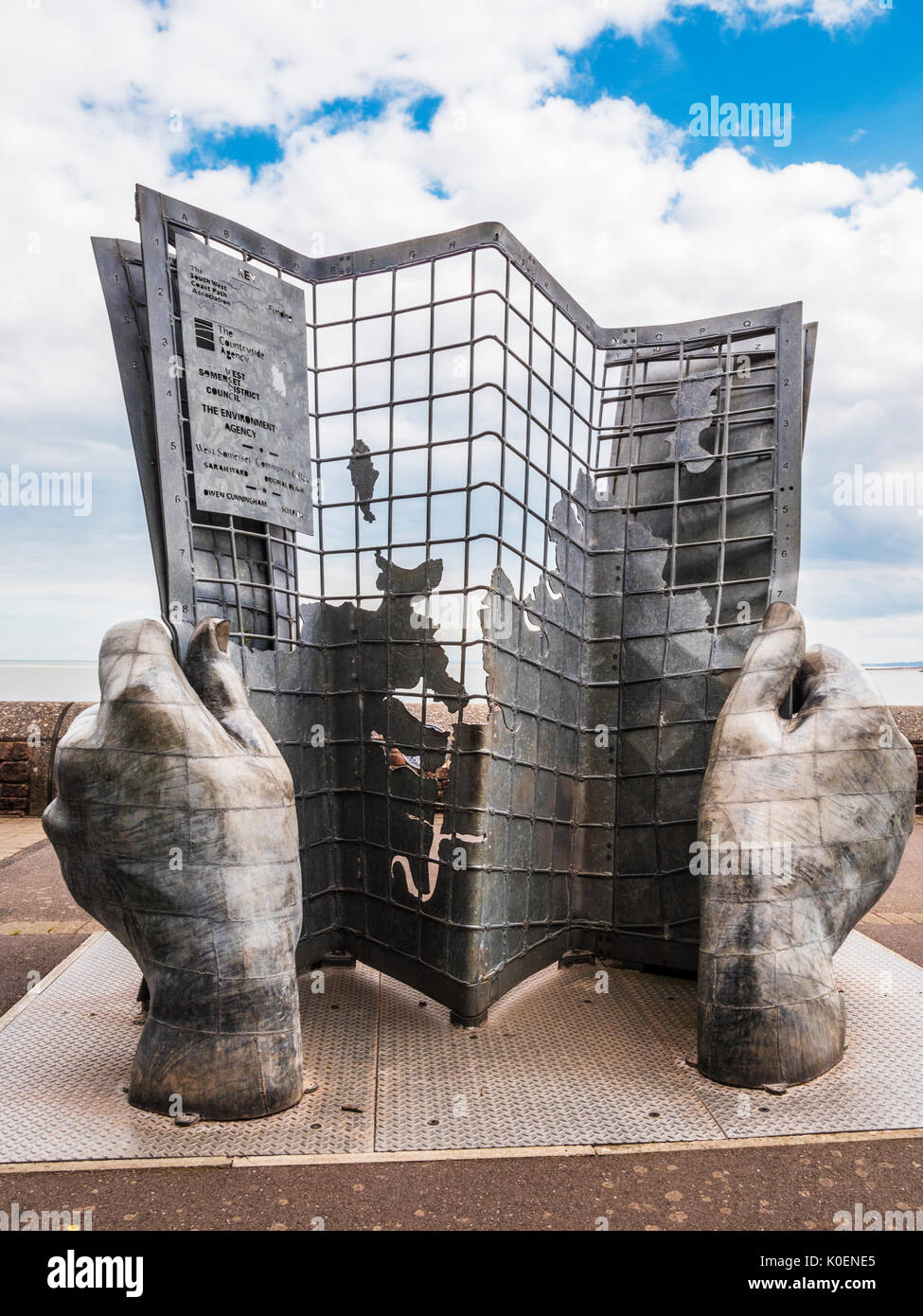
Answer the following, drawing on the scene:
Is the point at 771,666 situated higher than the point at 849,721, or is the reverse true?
the point at 771,666

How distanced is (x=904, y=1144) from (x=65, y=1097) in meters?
2.88

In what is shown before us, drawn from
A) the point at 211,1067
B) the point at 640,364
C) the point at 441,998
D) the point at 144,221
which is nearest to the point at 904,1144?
the point at 441,998

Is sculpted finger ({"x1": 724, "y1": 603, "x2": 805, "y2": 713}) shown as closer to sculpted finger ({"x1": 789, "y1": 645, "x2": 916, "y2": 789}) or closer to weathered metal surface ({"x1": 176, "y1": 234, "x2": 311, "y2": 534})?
sculpted finger ({"x1": 789, "y1": 645, "x2": 916, "y2": 789})

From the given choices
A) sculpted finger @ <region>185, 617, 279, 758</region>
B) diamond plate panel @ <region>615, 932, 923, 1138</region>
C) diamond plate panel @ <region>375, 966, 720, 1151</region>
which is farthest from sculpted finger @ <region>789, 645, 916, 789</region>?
sculpted finger @ <region>185, 617, 279, 758</region>

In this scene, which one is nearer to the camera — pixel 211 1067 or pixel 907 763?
pixel 211 1067

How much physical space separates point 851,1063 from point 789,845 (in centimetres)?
89

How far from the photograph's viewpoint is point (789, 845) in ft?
11.7

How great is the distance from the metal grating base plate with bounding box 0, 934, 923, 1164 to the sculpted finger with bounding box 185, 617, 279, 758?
130 centimetres

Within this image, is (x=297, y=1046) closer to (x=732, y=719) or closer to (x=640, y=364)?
(x=732, y=719)

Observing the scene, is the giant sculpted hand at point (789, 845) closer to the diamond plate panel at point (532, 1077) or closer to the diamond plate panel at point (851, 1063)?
the diamond plate panel at point (851, 1063)

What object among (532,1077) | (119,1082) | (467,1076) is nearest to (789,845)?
(532,1077)

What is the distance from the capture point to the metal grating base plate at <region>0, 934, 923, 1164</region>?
119 inches

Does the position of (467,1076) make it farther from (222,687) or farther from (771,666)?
(771,666)

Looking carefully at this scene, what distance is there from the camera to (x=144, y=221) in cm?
371
